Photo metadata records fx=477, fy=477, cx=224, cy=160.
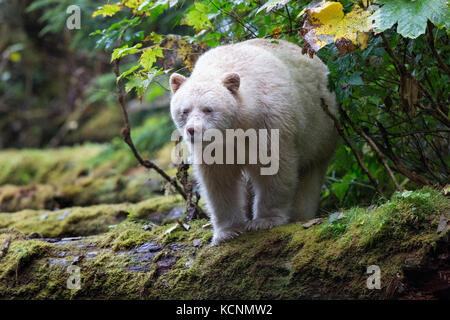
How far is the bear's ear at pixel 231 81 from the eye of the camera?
418 centimetres

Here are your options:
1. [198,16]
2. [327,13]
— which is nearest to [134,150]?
[198,16]

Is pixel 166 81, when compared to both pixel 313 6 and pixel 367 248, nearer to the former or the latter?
pixel 313 6

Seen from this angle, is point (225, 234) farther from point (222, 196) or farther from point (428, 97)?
point (428, 97)

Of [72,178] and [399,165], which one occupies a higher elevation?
[399,165]

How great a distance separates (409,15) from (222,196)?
2327 mm

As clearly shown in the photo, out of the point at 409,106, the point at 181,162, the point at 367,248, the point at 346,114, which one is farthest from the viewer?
the point at 181,162

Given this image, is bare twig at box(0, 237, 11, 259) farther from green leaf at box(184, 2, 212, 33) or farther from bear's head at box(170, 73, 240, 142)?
green leaf at box(184, 2, 212, 33)

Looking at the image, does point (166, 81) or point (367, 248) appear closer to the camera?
point (367, 248)

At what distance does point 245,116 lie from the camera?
4273mm

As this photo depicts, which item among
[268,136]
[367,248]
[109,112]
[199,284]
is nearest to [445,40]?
[268,136]

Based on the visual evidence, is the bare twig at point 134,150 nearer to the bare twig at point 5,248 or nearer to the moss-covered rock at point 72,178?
the moss-covered rock at point 72,178

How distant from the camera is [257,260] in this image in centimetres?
395

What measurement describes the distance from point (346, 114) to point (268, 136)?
1086mm

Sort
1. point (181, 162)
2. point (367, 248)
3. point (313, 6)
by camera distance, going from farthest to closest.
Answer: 1. point (181, 162)
2. point (313, 6)
3. point (367, 248)
